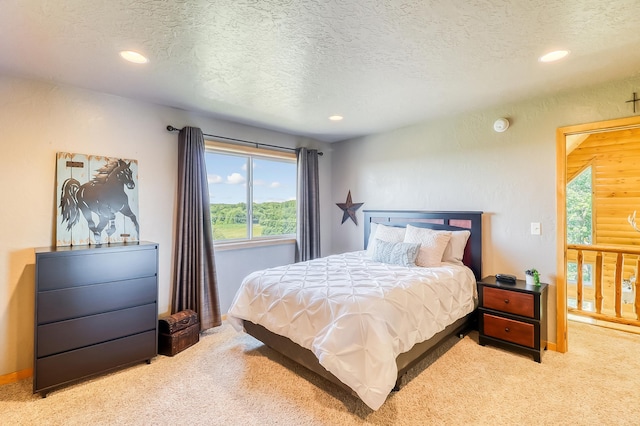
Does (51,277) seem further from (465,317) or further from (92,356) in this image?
(465,317)

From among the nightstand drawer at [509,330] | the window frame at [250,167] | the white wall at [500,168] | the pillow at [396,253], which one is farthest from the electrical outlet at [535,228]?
the window frame at [250,167]

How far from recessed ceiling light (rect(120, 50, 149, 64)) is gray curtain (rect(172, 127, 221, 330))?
109 cm

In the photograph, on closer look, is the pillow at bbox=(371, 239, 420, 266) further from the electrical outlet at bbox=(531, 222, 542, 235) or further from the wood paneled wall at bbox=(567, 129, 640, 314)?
the wood paneled wall at bbox=(567, 129, 640, 314)

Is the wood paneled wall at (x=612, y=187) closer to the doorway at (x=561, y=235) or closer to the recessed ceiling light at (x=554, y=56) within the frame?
the doorway at (x=561, y=235)

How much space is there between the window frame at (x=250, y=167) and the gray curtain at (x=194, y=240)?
262mm

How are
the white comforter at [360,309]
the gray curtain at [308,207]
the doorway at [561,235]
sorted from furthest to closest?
the gray curtain at [308,207]
the doorway at [561,235]
the white comforter at [360,309]

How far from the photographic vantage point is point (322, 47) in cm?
198

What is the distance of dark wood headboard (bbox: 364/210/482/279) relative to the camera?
3.28 meters

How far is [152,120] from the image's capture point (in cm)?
308

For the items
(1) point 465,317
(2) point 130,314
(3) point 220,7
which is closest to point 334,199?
(1) point 465,317

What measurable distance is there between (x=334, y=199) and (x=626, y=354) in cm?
379

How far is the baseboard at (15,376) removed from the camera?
2.31 meters

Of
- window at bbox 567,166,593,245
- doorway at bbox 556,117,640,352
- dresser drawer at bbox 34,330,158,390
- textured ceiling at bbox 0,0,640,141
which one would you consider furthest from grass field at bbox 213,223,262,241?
window at bbox 567,166,593,245

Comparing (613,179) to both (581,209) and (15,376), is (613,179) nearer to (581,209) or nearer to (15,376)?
(581,209)
